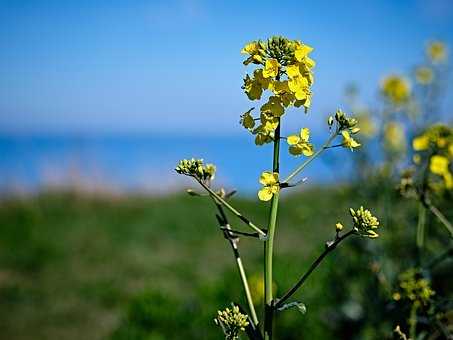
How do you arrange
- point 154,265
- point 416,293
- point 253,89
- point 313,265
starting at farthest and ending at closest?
1. point 154,265
2. point 416,293
3. point 253,89
4. point 313,265

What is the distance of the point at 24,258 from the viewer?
6996 millimetres

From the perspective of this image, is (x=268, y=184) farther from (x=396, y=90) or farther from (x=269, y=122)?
(x=396, y=90)

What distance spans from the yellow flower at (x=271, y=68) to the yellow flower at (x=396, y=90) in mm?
2875

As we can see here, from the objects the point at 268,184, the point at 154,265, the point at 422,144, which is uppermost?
the point at 422,144

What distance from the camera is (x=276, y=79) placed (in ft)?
4.66

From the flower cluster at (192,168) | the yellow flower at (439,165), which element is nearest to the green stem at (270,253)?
the flower cluster at (192,168)

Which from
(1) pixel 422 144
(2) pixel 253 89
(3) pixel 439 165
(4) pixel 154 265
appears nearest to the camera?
(2) pixel 253 89

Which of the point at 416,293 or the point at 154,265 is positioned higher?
the point at 416,293

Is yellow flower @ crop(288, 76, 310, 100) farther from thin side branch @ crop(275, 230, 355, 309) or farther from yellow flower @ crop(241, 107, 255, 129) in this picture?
thin side branch @ crop(275, 230, 355, 309)

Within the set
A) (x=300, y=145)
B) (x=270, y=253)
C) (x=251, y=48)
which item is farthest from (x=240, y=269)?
(x=251, y=48)

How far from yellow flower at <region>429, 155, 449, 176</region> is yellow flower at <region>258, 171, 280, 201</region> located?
99 centimetres

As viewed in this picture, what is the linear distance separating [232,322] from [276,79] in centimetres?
63

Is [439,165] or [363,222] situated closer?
[363,222]

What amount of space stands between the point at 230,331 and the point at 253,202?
29.1 ft
